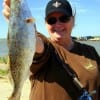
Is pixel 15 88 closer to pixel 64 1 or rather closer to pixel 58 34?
pixel 58 34

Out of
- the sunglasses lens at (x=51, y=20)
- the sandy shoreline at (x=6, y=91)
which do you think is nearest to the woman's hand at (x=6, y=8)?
the sunglasses lens at (x=51, y=20)

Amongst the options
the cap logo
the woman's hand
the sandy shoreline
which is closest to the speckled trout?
the woman's hand

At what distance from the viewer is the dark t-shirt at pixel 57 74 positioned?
14.6ft

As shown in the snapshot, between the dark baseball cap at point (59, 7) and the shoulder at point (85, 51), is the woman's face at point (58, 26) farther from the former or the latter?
the shoulder at point (85, 51)

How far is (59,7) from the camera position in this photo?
467 centimetres

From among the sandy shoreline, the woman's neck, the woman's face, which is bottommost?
the sandy shoreline

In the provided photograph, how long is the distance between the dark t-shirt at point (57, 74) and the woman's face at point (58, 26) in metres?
0.11

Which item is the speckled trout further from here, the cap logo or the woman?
the cap logo

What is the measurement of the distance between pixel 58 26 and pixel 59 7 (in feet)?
0.76

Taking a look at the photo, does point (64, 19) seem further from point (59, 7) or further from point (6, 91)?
point (6, 91)

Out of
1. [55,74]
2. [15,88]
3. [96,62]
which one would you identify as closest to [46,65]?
[55,74]

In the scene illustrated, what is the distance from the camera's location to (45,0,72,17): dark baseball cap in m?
4.65

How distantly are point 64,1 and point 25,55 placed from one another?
5.37 ft

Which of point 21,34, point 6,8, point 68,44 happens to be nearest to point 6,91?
point 68,44
